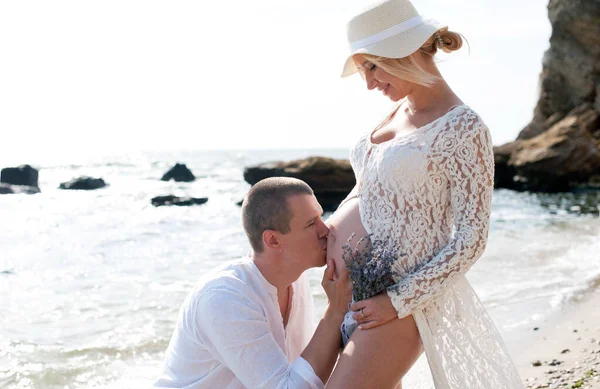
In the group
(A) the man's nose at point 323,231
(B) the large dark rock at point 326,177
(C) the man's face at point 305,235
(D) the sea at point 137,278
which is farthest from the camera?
(B) the large dark rock at point 326,177

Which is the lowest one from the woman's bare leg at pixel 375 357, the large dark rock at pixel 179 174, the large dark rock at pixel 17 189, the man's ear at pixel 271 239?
the large dark rock at pixel 179 174

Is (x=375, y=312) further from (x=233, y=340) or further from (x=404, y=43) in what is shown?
(x=404, y=43)

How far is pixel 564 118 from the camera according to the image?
113ft

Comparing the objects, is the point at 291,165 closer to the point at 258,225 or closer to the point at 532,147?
the point at 532,147

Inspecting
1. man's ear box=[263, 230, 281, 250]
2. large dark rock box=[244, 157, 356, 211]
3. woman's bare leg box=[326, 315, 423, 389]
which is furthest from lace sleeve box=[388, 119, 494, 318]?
large dark rock box=[244, 157, 356, 211]

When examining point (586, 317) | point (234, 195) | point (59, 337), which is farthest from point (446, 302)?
point (234, 195)

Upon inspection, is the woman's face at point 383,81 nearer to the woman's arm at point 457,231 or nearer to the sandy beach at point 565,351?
the woman's arm at point 457,231

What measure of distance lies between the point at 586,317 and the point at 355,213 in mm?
5520

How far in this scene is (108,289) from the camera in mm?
11453

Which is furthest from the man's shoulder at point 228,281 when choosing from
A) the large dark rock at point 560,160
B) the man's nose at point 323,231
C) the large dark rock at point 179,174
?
the large dark rock at point 179,174

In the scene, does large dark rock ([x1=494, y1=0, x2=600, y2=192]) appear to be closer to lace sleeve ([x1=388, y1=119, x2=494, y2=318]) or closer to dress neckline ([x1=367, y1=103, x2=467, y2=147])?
dress neckline ([x1=367, y1=103, x2=467, y2=147])

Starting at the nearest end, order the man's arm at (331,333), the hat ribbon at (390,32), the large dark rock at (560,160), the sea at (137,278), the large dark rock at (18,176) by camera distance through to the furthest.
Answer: the man's arm at (331,333), the hat ribbon at (390,32), the sea at (137,278), the large dark rock at (560,160), the large dark rock at (18,176)

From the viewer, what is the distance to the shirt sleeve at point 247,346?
3164 millimetres

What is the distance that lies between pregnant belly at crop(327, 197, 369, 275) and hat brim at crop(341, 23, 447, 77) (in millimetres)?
795
